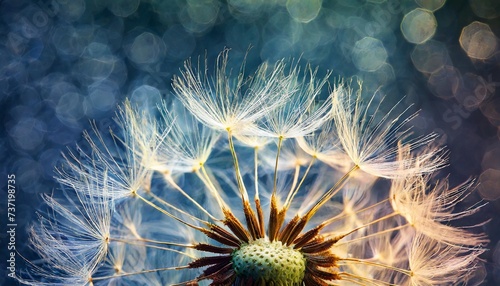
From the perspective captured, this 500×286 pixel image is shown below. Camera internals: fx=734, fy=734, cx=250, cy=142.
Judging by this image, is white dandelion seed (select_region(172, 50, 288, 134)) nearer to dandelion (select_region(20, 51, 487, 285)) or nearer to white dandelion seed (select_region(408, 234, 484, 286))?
Answer: dandelion (select_region(20, 51, 487, 285))

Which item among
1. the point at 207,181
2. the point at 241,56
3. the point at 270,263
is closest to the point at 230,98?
the point at 207,181

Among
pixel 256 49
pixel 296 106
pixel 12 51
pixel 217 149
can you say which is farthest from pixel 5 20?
pixel 296 106

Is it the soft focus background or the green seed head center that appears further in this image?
the soft focus background

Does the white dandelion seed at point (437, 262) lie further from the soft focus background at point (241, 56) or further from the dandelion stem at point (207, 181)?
the soft focus background at point (241, 56)

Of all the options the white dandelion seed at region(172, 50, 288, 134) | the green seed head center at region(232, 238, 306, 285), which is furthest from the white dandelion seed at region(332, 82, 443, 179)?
the green seed head center at region(232, 238, 306, 285)

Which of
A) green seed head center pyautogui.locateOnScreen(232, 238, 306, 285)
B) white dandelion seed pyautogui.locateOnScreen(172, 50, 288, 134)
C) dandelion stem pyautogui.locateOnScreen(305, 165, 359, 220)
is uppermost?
white dandelion seed pyautogui.locateOnScreen(172, 50, 288, 134)

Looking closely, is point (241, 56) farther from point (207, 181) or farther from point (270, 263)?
point (270, 263)
